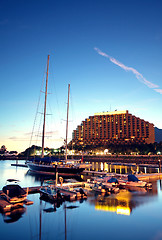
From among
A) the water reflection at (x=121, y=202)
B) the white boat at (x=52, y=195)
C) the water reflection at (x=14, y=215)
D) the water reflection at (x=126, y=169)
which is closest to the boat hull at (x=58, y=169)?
the water reflection at (x=126, y=169)

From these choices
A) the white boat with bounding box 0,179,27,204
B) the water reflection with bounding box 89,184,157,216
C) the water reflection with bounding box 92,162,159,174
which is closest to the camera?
the water reflection with bounding box 89,184,157,216

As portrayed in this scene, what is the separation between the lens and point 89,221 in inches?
699

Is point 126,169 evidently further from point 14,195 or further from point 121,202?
point 14,195

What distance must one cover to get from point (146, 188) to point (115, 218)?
16.1m

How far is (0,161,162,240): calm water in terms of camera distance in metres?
14.9

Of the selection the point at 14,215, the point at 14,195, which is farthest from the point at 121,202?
the point at 14,195

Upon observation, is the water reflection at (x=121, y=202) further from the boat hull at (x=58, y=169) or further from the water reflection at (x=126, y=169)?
the water reflection at (x=126, y=169)

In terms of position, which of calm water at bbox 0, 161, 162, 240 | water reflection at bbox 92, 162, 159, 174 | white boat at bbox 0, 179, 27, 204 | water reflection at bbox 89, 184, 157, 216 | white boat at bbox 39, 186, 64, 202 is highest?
Result: white boat at bbox 0, 179, 27, 204

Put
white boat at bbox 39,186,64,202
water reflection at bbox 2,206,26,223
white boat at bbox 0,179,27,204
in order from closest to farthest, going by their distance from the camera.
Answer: water reflection at bbox 2,206,26,223
white boat at bbox 0,179,27,204
white boat at bbox 39,186,64,202

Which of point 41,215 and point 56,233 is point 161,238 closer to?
point 56,233

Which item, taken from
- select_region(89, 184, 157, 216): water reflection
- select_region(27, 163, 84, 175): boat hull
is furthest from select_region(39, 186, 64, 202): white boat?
select_region(27, 163, 84, 175): boat hull

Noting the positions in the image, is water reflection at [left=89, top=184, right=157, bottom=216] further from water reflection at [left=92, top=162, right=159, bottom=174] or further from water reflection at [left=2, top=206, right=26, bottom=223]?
water reflection at [left=92, top=162, right=159, bottom=174]

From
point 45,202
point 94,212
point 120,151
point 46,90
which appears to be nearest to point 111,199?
point 94,212

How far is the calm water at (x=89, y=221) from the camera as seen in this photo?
588 inches
